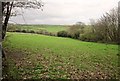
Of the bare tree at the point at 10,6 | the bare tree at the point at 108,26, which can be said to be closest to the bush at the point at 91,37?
the bare tree at the point at 108,26

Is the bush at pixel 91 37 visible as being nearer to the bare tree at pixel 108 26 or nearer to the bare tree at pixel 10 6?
the bare tree at pixel 108 26

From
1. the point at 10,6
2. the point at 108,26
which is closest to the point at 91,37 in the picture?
the point at 108,26

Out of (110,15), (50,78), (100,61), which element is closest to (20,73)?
(50,78)

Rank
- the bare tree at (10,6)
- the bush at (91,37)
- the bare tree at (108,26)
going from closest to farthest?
the bare tree at (10,6) → the bare tree at (108,26) → the bush at (91,37)

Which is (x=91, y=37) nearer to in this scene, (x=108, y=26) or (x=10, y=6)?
(x=108, y=26)

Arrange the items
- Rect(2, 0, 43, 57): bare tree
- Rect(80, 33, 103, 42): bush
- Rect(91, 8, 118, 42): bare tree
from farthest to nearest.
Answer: Rect(80, 33, 103, 42): bush
Rect(91, 8, 118, 42): bare tree
Rect(2, 0, 43, 57): bare tree

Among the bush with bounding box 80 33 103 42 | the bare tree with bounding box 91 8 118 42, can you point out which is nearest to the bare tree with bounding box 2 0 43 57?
the bare tree with bounding box 91 8 118 42

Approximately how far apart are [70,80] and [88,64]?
3.66 meters

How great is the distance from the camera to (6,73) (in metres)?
10.6

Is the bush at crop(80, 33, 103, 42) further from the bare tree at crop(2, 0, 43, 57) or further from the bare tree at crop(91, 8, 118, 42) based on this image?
the bare tree at crop(2, 0, 43, 57)

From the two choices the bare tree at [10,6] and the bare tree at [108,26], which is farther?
the bare tree at [108,26]

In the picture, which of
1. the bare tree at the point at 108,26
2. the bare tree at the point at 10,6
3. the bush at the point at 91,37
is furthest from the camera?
the bush at the point at 91,37

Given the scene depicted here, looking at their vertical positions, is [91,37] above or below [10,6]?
below

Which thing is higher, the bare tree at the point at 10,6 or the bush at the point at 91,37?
the bare tree at the point at 10,6
